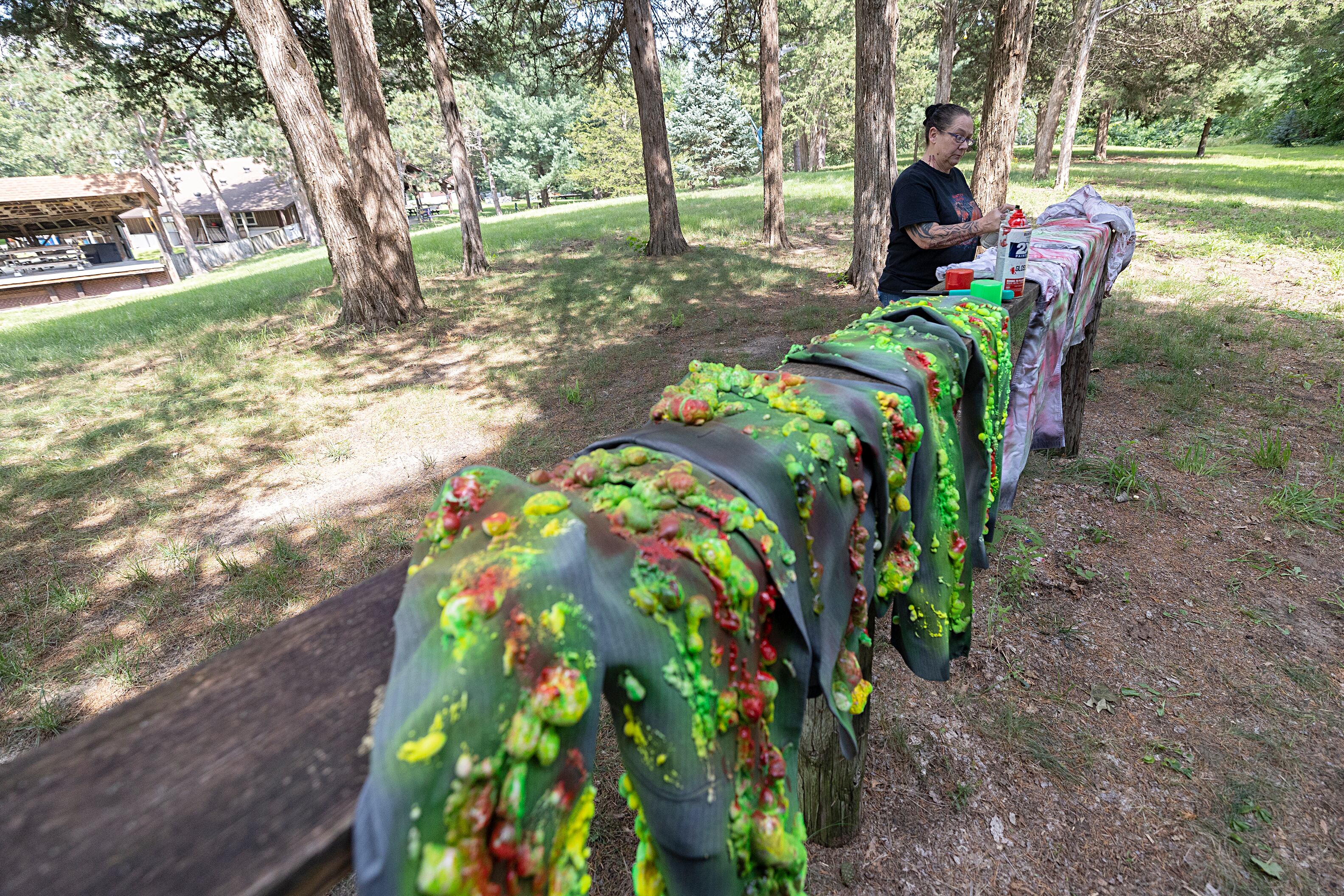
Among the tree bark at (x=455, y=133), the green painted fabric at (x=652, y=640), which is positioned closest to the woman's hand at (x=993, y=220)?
the green painted fabric at (x=652, y=640)

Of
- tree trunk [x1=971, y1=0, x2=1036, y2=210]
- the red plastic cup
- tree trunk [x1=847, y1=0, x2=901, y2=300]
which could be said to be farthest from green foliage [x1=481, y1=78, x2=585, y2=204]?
the red plastic cup

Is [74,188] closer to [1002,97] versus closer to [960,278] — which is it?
[1002,97]

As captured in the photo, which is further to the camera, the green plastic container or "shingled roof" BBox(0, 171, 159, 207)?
"shingled roof" BBox(0, 171, 159, 207)

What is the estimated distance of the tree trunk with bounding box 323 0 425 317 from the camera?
790 cm

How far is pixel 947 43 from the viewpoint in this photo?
18.2 metres

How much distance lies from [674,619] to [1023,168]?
3105 cm

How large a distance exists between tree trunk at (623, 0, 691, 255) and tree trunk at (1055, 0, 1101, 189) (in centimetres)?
1300

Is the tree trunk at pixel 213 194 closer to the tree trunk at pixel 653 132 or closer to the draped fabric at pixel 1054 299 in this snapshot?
the tree trunk at pixel 653 132

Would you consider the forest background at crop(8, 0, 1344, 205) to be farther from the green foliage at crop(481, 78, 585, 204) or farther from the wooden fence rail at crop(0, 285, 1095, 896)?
the wooden fence rail at crop(0, 285, 1095, 896)

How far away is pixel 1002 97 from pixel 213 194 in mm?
48865

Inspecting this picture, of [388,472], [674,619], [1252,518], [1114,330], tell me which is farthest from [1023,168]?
[674,619]

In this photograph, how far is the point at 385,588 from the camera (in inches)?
36.9

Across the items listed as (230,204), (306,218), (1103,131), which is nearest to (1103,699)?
(1103,131)

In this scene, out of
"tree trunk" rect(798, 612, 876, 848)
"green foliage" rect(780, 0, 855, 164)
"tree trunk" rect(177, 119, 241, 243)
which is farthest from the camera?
"tree trunk" rect(177, 119, 241, 243)
